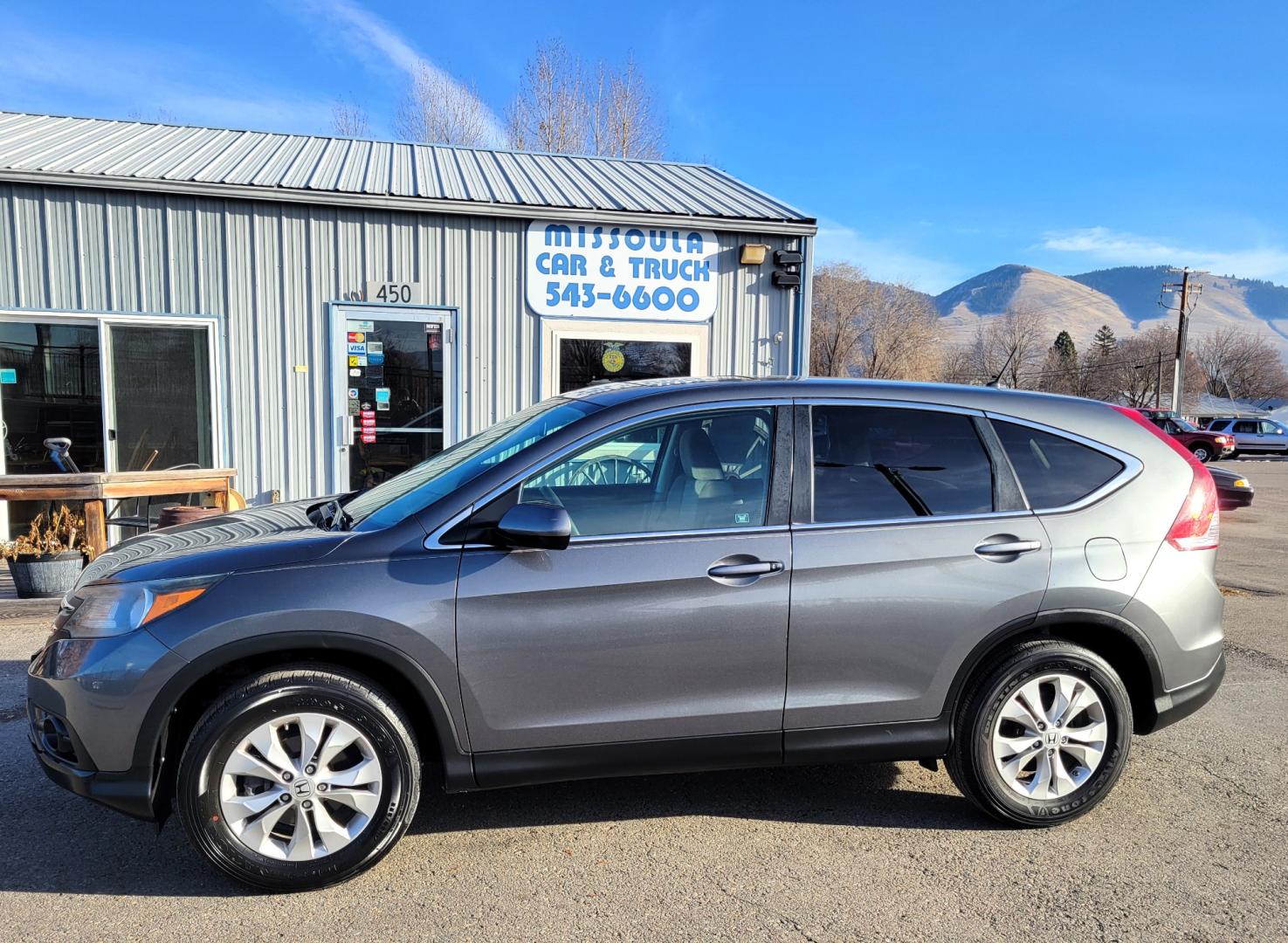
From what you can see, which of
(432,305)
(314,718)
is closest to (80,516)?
(432,305)

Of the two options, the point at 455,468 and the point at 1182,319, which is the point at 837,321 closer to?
the point at 1182,319

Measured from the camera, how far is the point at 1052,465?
3.47 m

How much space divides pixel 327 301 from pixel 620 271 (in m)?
3.09

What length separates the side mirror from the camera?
2.85m

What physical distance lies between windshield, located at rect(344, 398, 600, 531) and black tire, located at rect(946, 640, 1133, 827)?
6.06 feet

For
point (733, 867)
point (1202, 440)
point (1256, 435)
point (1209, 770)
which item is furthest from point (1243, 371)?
point (733, 867)

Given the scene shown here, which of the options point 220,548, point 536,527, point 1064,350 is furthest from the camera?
point 1064,350

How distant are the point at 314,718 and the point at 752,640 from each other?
4.91 ft

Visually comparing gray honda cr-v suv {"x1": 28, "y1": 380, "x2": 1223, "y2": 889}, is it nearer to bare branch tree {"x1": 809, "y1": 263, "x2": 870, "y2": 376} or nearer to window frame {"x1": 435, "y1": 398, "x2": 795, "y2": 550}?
window frame {"x1": 435, "y1": 398, "x2": 795, "y2": 550}

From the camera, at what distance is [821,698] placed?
10.3ft

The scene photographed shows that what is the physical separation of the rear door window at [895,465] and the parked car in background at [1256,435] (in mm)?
37308

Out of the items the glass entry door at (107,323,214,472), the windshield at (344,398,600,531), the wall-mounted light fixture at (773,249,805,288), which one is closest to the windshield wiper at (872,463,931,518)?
the windshield at (344,398,600,531)

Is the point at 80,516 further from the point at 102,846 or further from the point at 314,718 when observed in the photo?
the point at 314,718

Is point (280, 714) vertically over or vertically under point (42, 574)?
over
